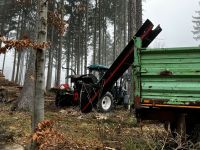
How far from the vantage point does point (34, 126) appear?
657cm

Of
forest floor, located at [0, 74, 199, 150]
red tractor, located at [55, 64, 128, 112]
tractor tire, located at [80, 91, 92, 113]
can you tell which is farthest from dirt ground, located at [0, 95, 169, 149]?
red tractor, located at [55, 64, 128, 112]

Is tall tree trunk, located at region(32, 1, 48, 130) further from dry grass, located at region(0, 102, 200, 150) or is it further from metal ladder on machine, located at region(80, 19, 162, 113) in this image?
metal ladder on machine, located at region(80, 19, 162, 113)

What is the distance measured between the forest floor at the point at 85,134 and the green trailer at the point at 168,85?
0.44 m

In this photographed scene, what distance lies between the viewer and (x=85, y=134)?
30.0 feet

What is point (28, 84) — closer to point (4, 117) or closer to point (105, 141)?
point (4, 117)

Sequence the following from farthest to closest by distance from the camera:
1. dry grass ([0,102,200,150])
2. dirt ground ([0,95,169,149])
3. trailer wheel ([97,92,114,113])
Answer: trailer wheel ([97,92,114,113]) → dirt ground ([0,95,169,149]) → dry grass ([0,102,200,150])

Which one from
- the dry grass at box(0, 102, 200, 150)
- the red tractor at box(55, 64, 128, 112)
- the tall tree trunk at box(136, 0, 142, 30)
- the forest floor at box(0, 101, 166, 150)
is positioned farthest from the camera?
the tall tree trunk at box(136, 0, 142, 30)

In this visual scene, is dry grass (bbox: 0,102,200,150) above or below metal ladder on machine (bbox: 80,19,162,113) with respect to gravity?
below

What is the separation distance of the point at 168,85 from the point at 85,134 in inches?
123

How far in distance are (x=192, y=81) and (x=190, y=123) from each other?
1.05 m

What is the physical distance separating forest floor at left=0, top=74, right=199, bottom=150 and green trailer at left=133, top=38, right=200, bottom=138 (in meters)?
0.44

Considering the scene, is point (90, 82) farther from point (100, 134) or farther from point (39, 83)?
point (39, 83)

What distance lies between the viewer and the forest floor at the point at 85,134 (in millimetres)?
6648

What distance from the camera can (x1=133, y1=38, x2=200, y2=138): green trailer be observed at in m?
6.58
